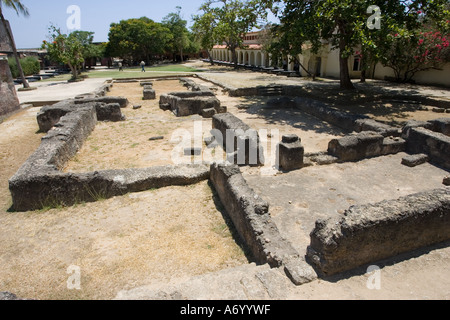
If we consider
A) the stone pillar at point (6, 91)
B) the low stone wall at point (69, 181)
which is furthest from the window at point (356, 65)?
the stone pillar at point (6, 91)

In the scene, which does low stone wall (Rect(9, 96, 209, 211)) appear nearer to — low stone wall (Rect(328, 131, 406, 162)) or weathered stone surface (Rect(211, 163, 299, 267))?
weathered stone surface (Rect(211, 163, 299, 267))

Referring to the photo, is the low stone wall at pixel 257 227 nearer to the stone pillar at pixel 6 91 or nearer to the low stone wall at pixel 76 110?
the low stone wall at pixel 76 110

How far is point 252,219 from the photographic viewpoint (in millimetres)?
4719

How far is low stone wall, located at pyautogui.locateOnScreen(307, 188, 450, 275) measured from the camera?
12.2ft

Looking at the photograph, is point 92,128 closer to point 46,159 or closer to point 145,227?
point 46,159

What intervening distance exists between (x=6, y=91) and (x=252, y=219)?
16.6 m

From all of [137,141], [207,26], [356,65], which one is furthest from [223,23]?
[137,141]

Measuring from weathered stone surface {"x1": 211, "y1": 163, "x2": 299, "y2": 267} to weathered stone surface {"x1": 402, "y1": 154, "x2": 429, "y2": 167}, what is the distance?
200 inches

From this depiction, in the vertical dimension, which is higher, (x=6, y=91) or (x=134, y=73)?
(x=6, y=91)

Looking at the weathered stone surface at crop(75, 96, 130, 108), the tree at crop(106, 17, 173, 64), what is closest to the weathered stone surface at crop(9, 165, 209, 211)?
the weathered stone surface at crop(75, 96, 130, 108)

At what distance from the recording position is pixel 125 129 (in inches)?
469

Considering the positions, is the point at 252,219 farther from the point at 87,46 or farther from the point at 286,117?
the point at 87,46

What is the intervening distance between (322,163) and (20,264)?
7.12 m
